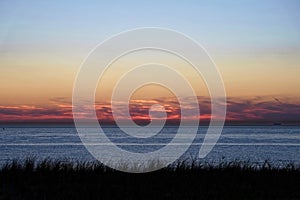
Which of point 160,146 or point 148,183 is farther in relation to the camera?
point 160,146

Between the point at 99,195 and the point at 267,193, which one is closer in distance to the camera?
the point at 99,195

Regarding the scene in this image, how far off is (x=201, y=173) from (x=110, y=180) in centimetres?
355

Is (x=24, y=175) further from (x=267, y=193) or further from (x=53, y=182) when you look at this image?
(x=267, y=193)

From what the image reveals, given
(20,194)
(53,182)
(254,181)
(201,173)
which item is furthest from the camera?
(201,173)

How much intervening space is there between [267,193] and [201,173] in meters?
3.79

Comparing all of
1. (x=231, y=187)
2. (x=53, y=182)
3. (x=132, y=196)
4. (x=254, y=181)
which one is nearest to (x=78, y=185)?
(x=53, y=182)

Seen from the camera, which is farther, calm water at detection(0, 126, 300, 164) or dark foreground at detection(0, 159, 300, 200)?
calm water at detection(0, 126, 300, 164)

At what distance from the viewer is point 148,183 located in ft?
53.8

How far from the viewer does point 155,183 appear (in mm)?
16391

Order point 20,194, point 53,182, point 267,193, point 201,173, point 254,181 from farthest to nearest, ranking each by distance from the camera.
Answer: point 201,173, point 254,181, point 53,182, point 267,193, point 20,194

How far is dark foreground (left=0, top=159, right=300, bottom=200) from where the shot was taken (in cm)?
1428

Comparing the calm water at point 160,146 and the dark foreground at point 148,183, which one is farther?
the calm water at point 160,146

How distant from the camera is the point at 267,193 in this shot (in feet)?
49.6

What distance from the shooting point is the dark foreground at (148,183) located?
14281 millimetres
